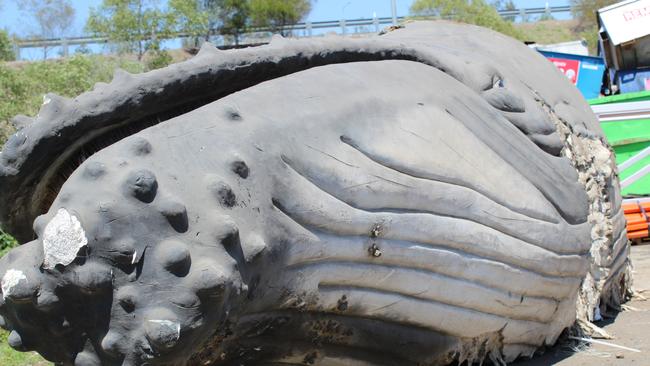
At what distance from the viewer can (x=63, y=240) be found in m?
2.04

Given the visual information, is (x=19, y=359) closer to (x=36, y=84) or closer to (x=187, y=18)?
(x=36, y=84)

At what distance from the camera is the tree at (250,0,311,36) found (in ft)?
109

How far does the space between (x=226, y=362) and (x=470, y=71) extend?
4.95 ft

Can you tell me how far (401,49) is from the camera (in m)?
3.12

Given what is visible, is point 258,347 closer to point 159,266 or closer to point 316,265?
point 316,265

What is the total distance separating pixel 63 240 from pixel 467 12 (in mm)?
25818

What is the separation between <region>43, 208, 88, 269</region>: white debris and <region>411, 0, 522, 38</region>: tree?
892 inches

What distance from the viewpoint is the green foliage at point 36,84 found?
823 cm

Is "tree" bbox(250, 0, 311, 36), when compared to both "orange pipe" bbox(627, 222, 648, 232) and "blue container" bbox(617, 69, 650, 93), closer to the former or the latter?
"blue container" bbox(617, 69, 650, 93)

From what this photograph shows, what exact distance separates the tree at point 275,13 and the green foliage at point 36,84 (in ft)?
68.7

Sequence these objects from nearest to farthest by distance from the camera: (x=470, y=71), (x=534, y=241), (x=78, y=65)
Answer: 1. (x=534, y=241)
2. (x=470, y=71)
3. (x=78, y=65)

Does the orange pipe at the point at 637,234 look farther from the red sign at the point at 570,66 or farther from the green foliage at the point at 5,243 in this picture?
the red sign at the point at 570,66

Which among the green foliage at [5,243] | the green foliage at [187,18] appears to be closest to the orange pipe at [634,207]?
the green foliage at [5,243]

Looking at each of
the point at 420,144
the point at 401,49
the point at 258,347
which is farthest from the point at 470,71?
the point at 258,347
